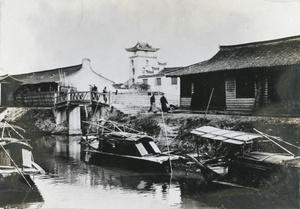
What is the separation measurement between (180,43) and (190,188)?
1812 mm

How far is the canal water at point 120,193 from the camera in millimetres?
3744

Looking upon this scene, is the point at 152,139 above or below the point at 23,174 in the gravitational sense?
above

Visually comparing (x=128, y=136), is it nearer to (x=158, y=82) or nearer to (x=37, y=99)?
(x=158, y=82)

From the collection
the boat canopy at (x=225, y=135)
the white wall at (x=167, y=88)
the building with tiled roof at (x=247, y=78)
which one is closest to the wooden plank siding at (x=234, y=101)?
the building with tiled roof at (x=247, y=78)

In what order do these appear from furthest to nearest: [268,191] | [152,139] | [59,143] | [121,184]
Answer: [59,143] < [152,139] < [121,184] < [268,191]

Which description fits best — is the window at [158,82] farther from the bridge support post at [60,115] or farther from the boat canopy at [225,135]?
the bridge support post at [60,115]

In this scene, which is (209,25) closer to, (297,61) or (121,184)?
(297,61)

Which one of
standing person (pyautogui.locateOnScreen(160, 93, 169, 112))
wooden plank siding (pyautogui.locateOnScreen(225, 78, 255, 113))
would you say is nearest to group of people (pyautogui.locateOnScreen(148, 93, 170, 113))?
standing person (pyautogui.locateOnScreen(160, 93, 169, 112))

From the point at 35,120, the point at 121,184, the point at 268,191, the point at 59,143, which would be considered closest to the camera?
the point at 268,191

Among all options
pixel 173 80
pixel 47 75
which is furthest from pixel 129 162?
pixel 47 75

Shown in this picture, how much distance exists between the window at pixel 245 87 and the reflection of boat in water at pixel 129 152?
122 centimetres

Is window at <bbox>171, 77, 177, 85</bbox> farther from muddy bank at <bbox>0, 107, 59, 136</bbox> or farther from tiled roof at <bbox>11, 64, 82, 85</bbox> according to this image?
muddy bank at <bbox>0, 107, 59, 136</bbox>

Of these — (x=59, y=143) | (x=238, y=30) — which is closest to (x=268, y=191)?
(x=238, y=30)

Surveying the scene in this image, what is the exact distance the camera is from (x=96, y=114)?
5.16 m
